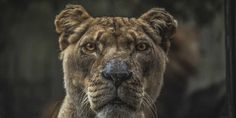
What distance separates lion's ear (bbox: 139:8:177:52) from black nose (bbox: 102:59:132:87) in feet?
1.51

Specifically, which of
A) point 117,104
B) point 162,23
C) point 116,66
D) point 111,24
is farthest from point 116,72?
point 162,23

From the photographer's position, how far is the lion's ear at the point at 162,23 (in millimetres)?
7867

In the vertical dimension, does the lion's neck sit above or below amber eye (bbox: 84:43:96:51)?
below

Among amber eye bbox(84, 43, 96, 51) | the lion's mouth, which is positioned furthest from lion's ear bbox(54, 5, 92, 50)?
the lion's mouth

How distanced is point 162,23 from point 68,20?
2.73ft

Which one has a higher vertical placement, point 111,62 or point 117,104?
point 111,62

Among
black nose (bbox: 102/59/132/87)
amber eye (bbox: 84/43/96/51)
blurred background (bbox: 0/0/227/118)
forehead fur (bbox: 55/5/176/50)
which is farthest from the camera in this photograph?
blurred background (bbox: 0/0/227/118)

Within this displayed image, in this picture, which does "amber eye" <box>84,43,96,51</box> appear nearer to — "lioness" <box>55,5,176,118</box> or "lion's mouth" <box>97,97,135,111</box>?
"lioness" <box>55,5,176,118</box>

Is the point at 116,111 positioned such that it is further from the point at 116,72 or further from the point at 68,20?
the point at 68,20

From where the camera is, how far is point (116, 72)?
24.9 feet

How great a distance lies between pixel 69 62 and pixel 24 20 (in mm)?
671

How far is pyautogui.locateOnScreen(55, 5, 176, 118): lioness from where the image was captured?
24.9 feet

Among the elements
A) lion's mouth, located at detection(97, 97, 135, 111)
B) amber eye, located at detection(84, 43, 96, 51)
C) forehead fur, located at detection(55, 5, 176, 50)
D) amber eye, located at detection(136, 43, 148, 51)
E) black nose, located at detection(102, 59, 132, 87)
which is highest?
forehead fur, located at detection(55, 5, 176, 50)

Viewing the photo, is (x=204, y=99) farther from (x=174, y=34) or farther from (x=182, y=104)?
(x=174, y=34)
